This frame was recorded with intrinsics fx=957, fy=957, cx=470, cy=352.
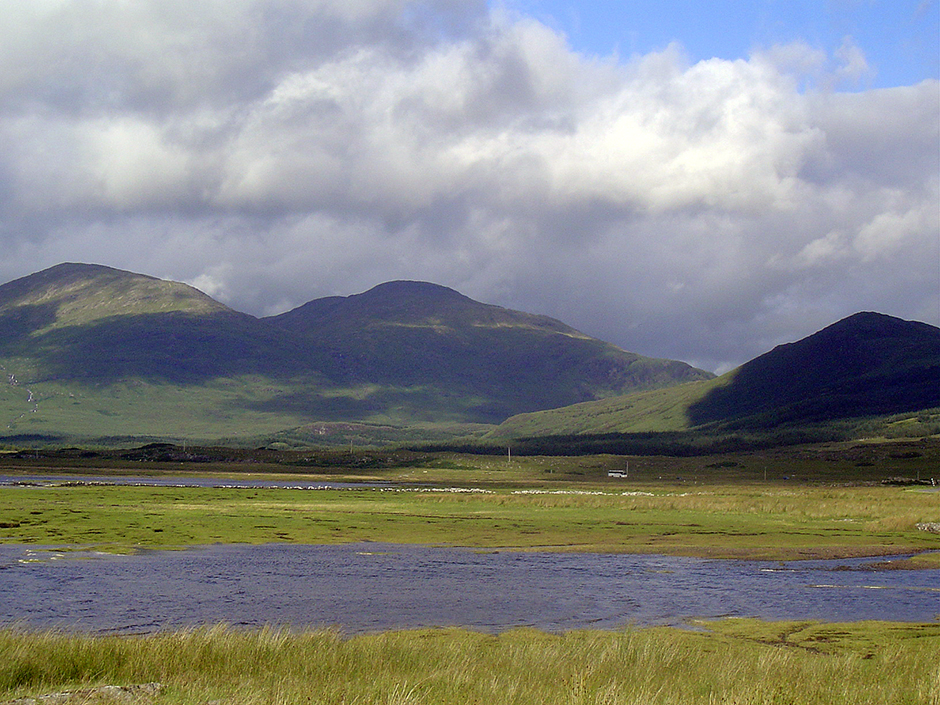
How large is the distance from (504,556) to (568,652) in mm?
27879

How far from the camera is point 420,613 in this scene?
1319 inches

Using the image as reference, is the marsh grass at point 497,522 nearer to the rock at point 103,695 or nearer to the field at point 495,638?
the field at point 495,638

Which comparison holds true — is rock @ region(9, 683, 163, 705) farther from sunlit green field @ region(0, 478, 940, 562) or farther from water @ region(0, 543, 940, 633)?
sunlit green field @ region(0, 478, 940, 562)

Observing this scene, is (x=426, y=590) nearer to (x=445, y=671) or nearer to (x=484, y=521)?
(x=445, y=671)

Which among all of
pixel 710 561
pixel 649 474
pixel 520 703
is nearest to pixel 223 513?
pixel 710 561

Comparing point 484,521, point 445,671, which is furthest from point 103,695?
point 484,521

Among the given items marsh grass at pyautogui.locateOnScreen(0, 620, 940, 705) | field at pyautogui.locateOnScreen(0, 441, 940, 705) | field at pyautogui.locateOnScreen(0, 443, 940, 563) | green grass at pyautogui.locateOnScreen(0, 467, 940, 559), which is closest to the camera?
marsh grass at pyautogui.locateOnScreen(0, 620, 940, 705)

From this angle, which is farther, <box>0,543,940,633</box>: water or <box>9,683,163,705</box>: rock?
<box>0,543,940,633</box>: water

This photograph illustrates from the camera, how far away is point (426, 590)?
3853cm

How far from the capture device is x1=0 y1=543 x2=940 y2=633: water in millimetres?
32031

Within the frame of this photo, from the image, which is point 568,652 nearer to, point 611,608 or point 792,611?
point 611,608

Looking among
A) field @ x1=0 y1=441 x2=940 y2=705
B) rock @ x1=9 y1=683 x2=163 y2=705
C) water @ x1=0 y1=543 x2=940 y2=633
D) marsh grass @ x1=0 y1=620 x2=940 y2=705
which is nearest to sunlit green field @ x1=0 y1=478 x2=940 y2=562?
field @ x1=0 y1=441 x2=940 y2=705

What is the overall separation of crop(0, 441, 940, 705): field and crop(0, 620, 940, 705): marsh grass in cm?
7

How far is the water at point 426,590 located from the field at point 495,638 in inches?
127
